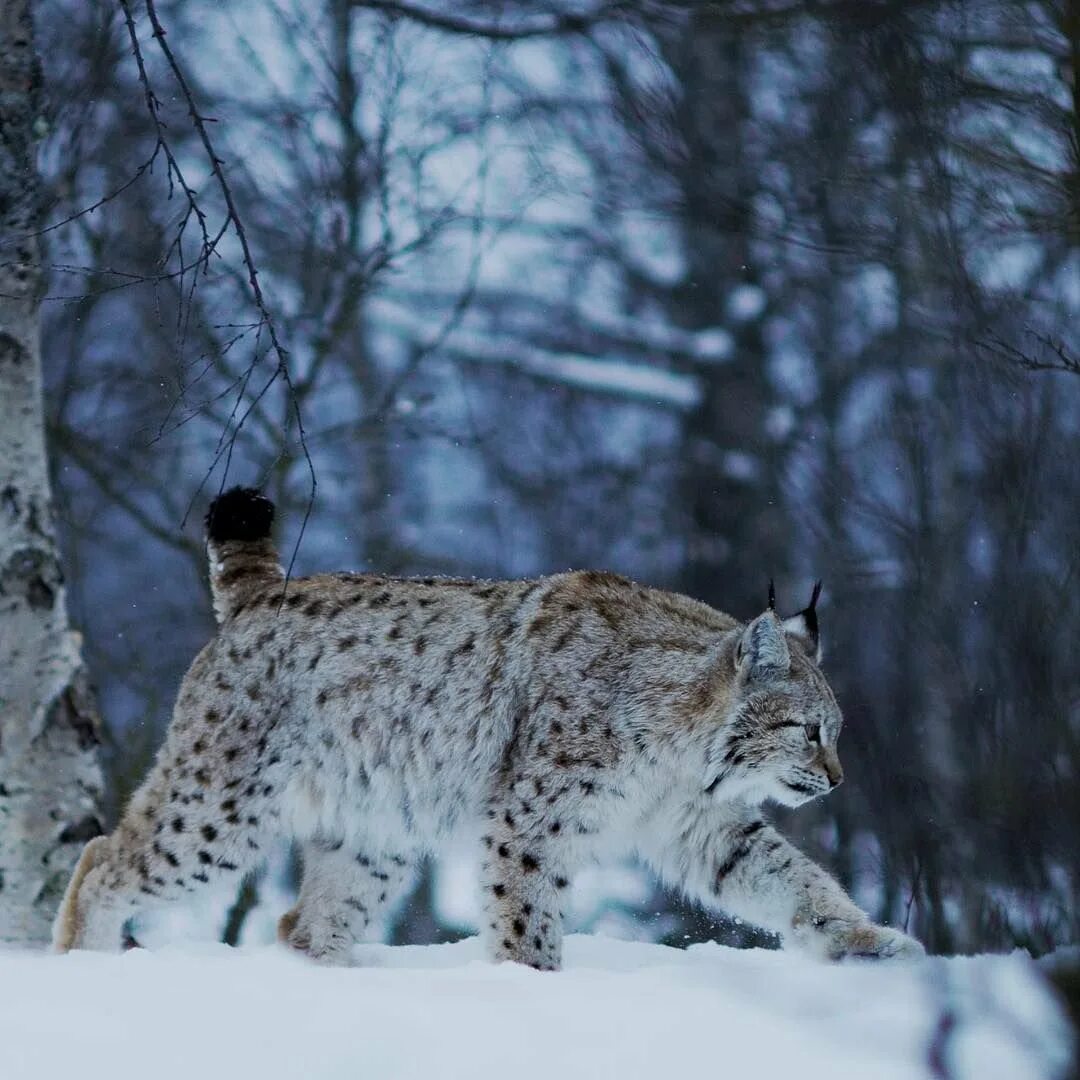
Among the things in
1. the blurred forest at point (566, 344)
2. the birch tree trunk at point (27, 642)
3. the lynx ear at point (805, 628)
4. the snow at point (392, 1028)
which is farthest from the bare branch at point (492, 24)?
the snow at point (392, 1028)

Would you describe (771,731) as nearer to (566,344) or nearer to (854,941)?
(854,941)

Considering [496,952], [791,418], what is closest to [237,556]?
[496,952]

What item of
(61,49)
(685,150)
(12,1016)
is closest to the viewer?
(12,1016)

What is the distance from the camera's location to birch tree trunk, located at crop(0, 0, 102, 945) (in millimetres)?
5871

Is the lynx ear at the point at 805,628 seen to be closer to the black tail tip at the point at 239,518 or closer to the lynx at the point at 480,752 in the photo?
the lynx at the point at 480,752

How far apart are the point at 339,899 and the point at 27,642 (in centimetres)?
157

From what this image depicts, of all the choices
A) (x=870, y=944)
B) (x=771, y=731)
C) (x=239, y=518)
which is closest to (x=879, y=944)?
(x=870, y=944)

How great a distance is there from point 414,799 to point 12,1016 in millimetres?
2207

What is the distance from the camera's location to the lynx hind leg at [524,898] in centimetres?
458

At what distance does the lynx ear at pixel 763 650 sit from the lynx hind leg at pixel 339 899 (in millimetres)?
1392

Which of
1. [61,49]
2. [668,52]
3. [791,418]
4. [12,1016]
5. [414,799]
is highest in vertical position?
[668,52]

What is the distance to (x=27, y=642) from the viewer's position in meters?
5.90

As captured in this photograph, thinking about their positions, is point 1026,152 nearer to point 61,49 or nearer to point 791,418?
point 791,418

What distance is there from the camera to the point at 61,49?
10031mm
